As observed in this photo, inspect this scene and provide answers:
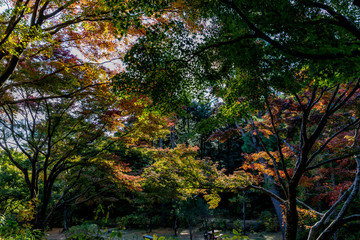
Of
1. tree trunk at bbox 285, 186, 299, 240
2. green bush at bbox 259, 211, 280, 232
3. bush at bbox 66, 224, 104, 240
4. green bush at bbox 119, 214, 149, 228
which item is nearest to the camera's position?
bush at bbox 66, 224, 104, 240

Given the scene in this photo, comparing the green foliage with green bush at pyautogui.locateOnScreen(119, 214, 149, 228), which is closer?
the green foliage

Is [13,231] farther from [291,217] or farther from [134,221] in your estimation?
[134,221]

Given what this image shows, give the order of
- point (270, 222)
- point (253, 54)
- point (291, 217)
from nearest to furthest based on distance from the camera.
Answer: point (253, 54) → point (291, 217) → point (270, 222)

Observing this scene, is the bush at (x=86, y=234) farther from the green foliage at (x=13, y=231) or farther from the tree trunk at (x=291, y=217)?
the tree trunk at (x=291, y=217)

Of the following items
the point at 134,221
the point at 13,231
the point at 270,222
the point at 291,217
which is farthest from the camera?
the point at 134,221

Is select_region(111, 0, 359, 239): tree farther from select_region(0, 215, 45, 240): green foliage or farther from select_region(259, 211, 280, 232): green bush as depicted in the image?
select_region(259, 211, 280, 232): green bush

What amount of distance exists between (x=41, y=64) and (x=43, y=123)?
350 cm

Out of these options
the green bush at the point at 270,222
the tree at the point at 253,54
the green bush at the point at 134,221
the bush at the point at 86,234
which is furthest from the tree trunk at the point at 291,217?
the green bush at the point at 134,221

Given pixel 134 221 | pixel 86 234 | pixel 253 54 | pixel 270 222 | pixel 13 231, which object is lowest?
pixel 134 221

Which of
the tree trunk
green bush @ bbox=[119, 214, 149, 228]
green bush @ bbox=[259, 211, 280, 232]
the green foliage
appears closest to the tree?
the tree trunk

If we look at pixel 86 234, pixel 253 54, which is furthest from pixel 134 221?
pixel 253 54

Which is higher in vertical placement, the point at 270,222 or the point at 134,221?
the point at 270,222

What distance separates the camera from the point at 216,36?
302 centimetres

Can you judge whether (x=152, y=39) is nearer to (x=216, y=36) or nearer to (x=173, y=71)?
(x=173, y=71)
